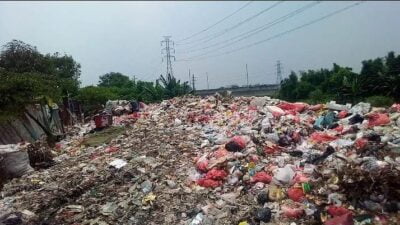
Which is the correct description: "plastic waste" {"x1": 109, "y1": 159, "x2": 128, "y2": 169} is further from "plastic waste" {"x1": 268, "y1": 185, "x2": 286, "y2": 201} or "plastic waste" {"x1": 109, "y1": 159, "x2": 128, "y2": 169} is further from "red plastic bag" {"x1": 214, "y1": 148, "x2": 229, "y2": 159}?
"plastic waste" {"x1": 268, "y1": 185, "x2": 286, "y2": 201}

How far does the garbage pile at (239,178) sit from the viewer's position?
5223 millimetres

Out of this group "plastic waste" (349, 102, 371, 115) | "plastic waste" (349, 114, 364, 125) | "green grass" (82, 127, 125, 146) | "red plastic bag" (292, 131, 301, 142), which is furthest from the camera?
"green grass" (82, 127, 125, 146)

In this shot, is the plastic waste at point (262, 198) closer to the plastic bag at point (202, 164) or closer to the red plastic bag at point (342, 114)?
the plastic bag at point (202, 164)

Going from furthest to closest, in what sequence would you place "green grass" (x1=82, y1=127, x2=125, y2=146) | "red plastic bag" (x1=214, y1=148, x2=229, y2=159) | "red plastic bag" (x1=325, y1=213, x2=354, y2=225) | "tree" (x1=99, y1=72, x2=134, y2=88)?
1. "tree" (x1=99, y1=72, x2=134, y2=88)
2. "green grass" (x1=82, y1=127, x2=125, y2=146)
3. "red plastic bag" (x1=214, y1=148, x2=229, y2=159)
4. "red plastic bag" (x1=325, y1=213, x2=354, y2=225)

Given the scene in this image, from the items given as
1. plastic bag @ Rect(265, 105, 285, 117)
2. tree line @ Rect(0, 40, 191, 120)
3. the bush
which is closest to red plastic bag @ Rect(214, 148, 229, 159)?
plastic bag @ Rect(265, 105, 285, 117)

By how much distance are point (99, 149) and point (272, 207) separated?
559cm

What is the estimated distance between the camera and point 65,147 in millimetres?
11688

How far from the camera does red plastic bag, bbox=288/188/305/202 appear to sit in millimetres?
5517

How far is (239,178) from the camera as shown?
6406 mm

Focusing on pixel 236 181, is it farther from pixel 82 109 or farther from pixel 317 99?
pixel 317 99

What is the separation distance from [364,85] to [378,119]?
1939cm

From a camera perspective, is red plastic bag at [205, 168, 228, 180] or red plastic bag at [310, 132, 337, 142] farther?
red plastic bag at [310, 132, 337, 142]

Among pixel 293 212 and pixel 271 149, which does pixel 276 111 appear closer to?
pixel 271 149

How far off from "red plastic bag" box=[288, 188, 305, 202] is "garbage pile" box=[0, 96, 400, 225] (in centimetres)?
1
